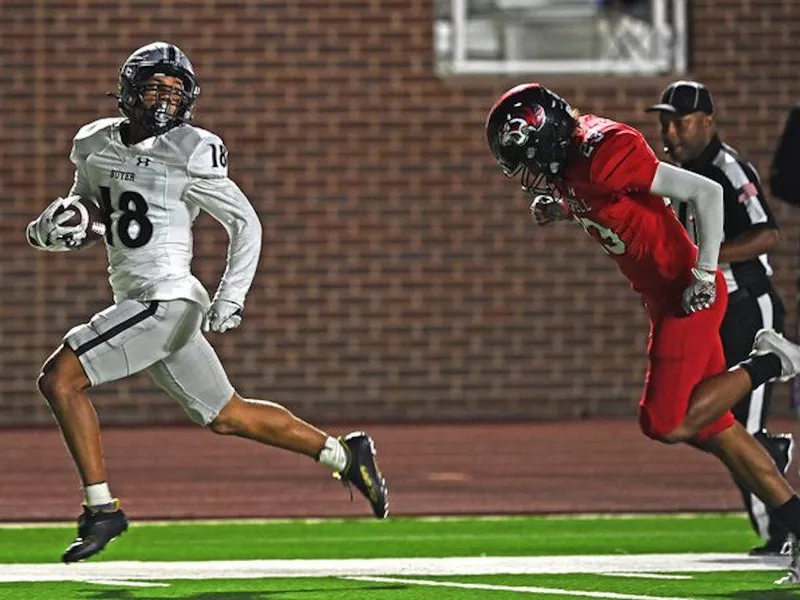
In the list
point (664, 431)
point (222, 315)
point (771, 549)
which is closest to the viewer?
point (664, 431)

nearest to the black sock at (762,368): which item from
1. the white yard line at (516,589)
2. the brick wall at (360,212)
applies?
the white yard line at (516,589)

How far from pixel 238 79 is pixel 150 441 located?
10.3 feet

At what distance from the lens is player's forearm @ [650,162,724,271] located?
7.46 meters

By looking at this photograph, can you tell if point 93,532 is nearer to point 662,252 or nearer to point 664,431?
point 664,431

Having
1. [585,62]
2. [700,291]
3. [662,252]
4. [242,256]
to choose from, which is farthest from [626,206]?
[585,62]

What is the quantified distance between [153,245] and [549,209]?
1581mm

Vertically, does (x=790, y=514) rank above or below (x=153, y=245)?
below

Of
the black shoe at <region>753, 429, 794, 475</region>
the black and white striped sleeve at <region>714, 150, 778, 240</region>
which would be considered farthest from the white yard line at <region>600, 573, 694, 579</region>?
the black and white striped sleeve at <region>714, 150, 778, 240</region>

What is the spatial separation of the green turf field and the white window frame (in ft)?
21.6

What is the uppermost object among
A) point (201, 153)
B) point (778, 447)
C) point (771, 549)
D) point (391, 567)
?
point (201, 153)

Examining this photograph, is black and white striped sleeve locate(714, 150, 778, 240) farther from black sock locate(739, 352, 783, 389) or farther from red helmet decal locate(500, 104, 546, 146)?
red helmet decal locate(500, 104, 546, 146)

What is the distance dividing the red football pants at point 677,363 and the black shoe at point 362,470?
1347 millimetres

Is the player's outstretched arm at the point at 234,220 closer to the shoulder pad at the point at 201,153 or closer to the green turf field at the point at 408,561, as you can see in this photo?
the shoulder pad at the point at 201,153

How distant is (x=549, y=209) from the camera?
27.2ft
